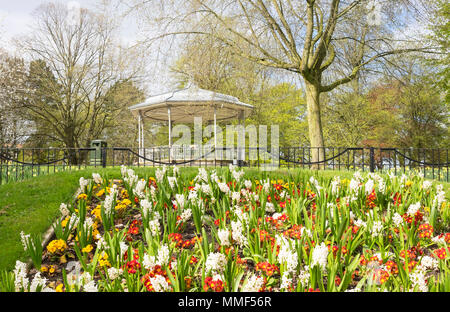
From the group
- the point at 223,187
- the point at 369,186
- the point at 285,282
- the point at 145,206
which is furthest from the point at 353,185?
the point at 145,206

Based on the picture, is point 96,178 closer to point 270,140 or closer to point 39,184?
point 39,184

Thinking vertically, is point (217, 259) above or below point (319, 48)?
below

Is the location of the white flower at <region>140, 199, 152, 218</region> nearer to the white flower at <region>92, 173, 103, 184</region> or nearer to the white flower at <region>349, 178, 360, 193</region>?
the white flower at <region>92, 173, 103, 184</region>

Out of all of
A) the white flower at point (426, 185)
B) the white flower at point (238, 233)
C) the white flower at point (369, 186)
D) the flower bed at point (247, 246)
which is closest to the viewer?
the flower bed at point (247, 246)

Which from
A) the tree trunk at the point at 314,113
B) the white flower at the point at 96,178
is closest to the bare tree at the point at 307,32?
the tree trunk at the point at 314,113

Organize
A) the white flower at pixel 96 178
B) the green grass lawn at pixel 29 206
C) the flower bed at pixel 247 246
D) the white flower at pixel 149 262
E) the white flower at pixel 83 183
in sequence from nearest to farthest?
the flower bed at pixel 247 246 → the white flower at pixel 149 262 → the green grass lawn at pixel 29 206 → the white flower at pixel 83 183 → the white flower at pixel 96 178

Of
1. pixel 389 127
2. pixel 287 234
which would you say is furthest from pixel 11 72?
pixel 389 127

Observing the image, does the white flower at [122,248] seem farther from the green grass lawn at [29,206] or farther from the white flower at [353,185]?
the white flower at [353,185]

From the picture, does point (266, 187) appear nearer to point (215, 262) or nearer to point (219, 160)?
point (215, 262)

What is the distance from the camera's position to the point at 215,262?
256 centimetres

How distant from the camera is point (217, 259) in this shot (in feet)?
8.52

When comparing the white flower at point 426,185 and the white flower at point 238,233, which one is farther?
the white flower at point 426,185

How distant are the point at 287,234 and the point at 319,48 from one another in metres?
7.62

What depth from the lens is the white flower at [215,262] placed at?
2.55 meters
